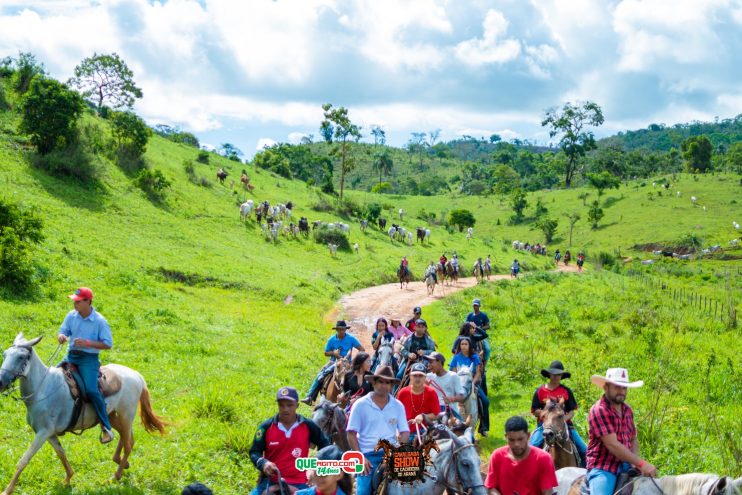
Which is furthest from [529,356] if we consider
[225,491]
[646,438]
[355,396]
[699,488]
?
[699,488]

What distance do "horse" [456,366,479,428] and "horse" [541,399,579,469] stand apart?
87.6 inches

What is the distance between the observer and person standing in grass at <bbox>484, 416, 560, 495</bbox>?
5.17m

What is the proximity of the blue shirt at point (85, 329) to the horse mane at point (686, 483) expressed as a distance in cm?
687

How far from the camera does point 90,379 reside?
7953 mm

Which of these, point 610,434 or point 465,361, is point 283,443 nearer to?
point 610,434

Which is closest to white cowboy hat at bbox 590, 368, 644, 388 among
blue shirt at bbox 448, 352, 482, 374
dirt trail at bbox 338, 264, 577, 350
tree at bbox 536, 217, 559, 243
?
blue shirt at bbox 448, 352, 482, 374

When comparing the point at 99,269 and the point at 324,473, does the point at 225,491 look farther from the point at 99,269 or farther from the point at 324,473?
the point at 99,269

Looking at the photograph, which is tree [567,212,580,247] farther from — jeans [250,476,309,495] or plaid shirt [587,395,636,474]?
jeans [250,476,309,495]

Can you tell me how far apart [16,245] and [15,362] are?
33.3 ft

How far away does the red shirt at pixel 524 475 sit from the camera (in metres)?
5.23

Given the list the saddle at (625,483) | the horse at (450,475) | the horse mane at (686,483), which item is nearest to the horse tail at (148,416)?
the horse at (450,475)

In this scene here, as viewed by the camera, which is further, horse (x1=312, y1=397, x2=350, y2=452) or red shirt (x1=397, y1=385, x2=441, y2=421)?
horse (x1=312, y1=397, x2=350, y2=452)

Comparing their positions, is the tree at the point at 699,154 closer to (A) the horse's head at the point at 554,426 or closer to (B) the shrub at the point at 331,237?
(B) the shrub at the point at 331,237

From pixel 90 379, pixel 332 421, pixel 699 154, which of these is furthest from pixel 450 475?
pixel 699 154
